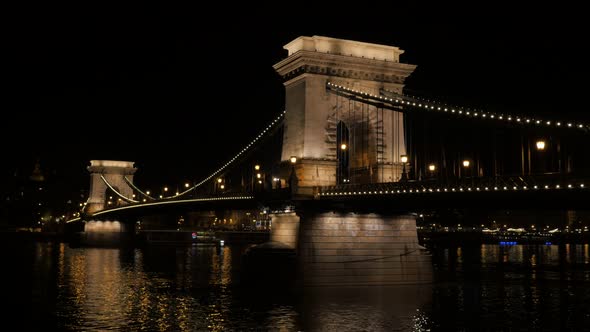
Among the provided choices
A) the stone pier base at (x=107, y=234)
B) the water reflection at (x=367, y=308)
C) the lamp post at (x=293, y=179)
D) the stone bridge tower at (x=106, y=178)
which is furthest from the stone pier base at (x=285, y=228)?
the stone bridge tower at (x=106, y=178)

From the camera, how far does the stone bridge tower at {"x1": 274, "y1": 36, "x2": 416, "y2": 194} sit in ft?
132

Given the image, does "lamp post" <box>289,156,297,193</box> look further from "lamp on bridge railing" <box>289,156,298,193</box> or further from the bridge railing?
the bridge railing

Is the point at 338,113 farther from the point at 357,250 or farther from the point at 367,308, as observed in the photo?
the point at 367,308

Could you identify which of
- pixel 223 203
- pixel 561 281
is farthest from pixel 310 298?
pixel 561 281

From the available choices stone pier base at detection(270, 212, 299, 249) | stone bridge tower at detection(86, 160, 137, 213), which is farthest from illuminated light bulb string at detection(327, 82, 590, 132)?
stone bridge tower at detection(86, 160, 137, 213)

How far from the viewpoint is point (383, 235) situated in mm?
38438

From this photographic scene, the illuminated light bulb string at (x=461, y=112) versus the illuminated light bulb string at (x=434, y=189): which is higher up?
the illuminated light bulb string at (x=461, y=112)

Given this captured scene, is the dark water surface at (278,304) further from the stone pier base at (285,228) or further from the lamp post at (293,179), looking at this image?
the lamp post at (293,179)

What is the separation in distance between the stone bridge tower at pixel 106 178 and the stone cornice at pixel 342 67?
77883mm

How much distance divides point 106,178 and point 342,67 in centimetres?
8224

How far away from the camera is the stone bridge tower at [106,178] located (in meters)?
114

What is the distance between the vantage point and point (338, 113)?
41.2 metres

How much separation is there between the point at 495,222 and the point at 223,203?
384 feet

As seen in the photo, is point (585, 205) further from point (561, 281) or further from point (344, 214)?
point (561, 281)
